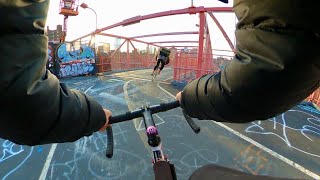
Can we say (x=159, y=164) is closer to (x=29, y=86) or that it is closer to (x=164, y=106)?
(x=164, y=106)

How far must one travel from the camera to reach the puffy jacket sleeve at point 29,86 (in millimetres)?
1003

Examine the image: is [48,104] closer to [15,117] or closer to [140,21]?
[15,117]

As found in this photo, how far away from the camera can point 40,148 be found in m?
5.16

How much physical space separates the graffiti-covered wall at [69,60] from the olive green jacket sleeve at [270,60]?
607 inches

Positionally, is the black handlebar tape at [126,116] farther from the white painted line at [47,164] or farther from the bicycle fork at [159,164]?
the white painted line at [47,164]

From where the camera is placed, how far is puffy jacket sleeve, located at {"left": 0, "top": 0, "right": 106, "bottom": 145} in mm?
1003

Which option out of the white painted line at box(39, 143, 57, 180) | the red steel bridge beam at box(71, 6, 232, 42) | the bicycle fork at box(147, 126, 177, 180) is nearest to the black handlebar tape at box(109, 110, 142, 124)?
the bicycle fork at box(147, 126, 177, 180)

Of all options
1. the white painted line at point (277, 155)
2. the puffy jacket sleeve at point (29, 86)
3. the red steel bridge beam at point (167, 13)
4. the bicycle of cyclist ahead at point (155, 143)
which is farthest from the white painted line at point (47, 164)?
the red steel bridge beam at point (167, 13)

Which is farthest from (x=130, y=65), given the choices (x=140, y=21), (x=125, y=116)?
(x=125, y=116)

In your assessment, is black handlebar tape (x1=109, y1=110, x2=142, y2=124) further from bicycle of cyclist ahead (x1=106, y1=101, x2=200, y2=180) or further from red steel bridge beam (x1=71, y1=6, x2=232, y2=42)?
red steel bridge beam (x1=71, y1=6, x2=232, y2=42)

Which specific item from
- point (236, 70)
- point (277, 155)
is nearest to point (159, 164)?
point (236, 70)

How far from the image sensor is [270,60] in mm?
1100

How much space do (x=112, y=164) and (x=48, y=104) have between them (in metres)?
3.53

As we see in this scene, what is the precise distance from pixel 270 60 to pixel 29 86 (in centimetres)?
96
